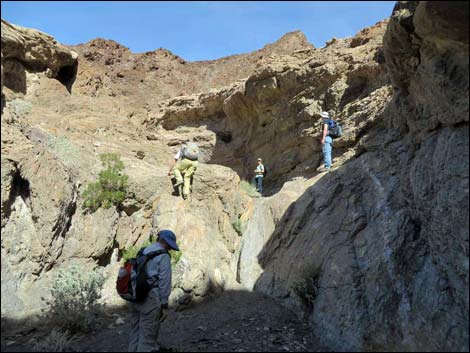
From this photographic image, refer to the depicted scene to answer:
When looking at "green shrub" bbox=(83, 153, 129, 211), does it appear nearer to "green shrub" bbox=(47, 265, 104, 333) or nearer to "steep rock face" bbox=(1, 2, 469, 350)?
"steep rock face" bbox=(1, 2, 469, 350)

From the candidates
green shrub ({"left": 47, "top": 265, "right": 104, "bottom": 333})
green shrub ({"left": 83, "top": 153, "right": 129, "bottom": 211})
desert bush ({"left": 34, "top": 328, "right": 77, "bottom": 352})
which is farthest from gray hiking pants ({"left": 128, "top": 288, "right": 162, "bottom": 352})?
green shrub ({"left": 83, "top": 153, "right": 129, "bottom": 211})

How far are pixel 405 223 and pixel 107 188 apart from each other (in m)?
6.93

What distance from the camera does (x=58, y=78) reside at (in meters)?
17.1

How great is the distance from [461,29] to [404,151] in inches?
127

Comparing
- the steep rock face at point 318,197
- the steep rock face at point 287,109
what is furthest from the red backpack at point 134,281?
the steep rock face at point 287,109

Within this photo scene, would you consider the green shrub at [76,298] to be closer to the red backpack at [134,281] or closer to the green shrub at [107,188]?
the red backpack at [134,281]

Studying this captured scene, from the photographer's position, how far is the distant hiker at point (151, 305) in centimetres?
567

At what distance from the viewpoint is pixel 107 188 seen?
392 inches

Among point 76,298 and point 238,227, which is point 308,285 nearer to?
point 238,227

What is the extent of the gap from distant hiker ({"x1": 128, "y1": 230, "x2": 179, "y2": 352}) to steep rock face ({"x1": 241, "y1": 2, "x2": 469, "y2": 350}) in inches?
110

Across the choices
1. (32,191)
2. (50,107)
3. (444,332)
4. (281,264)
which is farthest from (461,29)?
(50,107)

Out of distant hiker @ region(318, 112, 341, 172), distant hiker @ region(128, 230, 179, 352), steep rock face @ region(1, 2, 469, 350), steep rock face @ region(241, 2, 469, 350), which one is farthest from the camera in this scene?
distant hiker @ region(318, 112, 341, 172)

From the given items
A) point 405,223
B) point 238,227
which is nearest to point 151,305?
point 405,223

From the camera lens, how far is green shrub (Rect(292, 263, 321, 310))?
7473 millimetres
